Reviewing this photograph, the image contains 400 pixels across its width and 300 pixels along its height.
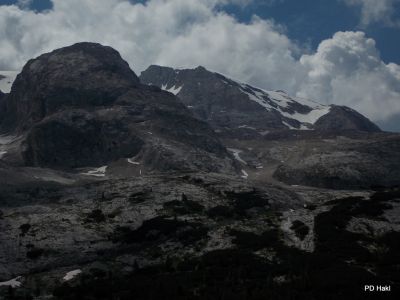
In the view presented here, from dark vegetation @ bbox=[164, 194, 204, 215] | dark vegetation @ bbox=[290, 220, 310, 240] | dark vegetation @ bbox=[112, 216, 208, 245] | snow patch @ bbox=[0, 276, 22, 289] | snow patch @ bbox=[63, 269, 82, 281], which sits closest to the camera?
snow patch @ bbox=[0, 276, 22, 289]

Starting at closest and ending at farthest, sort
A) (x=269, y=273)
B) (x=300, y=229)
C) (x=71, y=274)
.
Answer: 1. (x=269, y=273)
2. (x=71, y=274)
3. (x=300, y=229)

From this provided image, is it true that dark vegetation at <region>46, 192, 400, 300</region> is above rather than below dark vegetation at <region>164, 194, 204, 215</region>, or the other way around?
below

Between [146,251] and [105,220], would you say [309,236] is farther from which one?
[105,220]

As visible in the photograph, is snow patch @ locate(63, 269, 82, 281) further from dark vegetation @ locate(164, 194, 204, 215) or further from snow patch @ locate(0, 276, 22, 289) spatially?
dark vegetation @ locate(164, 194, 204, 215)

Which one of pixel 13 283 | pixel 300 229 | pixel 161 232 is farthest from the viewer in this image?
pixel 161 232

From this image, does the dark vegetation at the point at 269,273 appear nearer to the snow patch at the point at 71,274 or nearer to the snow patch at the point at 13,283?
the snow patch at the point at 71,274

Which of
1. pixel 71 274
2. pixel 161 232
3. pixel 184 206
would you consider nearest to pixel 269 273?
pixel 71 274

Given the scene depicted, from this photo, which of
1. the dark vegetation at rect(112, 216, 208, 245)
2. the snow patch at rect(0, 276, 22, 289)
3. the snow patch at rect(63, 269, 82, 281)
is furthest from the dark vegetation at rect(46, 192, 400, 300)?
the snow patch at rect(0, 276, 22, 289)

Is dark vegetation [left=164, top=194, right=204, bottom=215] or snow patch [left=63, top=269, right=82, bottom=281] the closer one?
snow patch [left=63, top=269, right=82, bottom=281]

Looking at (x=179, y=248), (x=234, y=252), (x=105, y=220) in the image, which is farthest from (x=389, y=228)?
(x=105, y=220)

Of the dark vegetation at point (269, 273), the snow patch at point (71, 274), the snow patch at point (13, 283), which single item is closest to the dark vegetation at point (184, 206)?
the dark vegetation at point (269, 273)

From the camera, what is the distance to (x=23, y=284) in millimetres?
64188

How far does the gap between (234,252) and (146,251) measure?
15100 mm

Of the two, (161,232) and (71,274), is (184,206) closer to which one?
(161,232)
